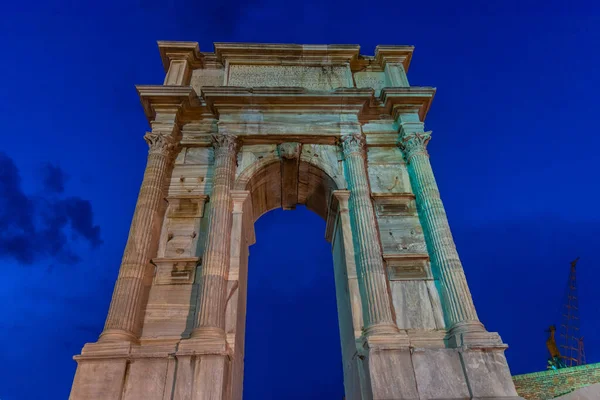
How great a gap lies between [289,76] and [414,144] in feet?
19.6

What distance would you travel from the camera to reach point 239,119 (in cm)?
1333

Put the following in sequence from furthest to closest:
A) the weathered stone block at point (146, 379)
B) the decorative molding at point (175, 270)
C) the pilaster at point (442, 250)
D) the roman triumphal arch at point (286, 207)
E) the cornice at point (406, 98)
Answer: the cornice at point (406, 98) < the decorative molding at point (175, 270) < the pilaster at point (442, 250) < the roman triumphal arch at point (286, 207) < the weathered stone block at point (146, 379)

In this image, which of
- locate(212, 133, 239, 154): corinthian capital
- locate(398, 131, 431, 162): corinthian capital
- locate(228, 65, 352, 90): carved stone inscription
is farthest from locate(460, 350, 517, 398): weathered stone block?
locate(228, 65, 352, 90): carved stone inscription

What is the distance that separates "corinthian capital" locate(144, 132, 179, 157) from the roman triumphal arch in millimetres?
48

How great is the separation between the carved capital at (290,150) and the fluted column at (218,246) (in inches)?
63.5

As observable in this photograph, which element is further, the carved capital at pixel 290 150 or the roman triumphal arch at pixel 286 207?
the carved capital at pixel 290 150

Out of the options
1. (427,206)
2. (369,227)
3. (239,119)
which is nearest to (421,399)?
(369,227)

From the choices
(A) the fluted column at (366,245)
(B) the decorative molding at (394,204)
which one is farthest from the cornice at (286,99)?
(B) the decorative molding at (394,204)

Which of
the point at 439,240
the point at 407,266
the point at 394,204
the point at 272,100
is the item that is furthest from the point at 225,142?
the point at 439,240

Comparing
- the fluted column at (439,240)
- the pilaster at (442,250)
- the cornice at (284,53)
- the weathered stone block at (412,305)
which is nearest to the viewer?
the pilaster at (442,250)

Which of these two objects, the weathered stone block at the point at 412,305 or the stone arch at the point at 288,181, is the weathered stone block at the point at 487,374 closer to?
the weathered stone block at the point at 412,305

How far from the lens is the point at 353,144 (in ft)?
41.7

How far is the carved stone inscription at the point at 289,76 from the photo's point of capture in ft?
48.5

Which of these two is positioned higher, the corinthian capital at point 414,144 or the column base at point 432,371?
the corinthian capital at point 414,144
